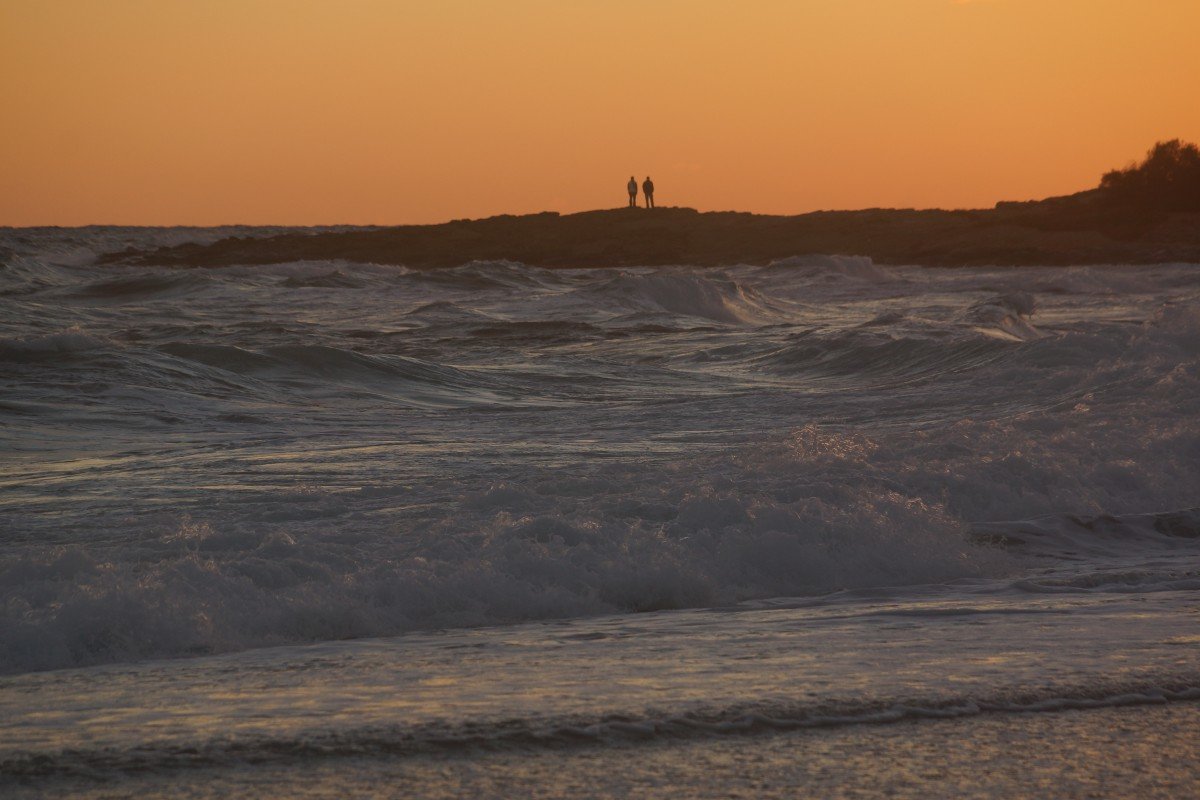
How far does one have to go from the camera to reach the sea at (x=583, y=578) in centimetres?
352

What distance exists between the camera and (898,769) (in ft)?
11.0

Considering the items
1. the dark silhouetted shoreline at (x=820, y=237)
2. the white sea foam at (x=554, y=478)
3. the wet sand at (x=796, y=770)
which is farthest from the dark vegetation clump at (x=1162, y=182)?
the wet sand at (x=796, y=770)

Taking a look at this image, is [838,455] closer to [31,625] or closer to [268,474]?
[268,474]

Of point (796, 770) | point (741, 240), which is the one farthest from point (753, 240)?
point (796, 770)

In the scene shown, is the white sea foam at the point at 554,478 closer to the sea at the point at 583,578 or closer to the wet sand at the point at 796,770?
the sea at the point at 583,578

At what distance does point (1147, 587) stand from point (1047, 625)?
3.39 feet

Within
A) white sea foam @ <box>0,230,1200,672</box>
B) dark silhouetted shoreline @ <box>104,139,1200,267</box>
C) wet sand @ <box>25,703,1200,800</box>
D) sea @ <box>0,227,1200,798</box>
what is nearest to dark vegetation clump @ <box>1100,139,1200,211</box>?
dark silhouetted shoreline @ <box>104,139,1200,267</box>

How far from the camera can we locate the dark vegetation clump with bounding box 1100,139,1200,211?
4891cm

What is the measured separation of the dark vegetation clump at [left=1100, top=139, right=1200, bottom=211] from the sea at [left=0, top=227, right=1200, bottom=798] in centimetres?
3816

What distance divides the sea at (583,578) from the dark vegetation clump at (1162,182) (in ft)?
125

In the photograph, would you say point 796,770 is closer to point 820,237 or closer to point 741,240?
point 741,240

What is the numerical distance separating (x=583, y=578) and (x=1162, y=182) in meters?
48.9

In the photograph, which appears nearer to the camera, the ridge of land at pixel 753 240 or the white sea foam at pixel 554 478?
the white sea foam at pixel 554 478

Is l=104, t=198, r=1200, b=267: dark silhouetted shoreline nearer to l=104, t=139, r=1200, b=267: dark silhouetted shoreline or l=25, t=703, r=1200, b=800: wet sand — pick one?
l=104, t=139, r=1200, b=267: dark silhouetted shoreline
